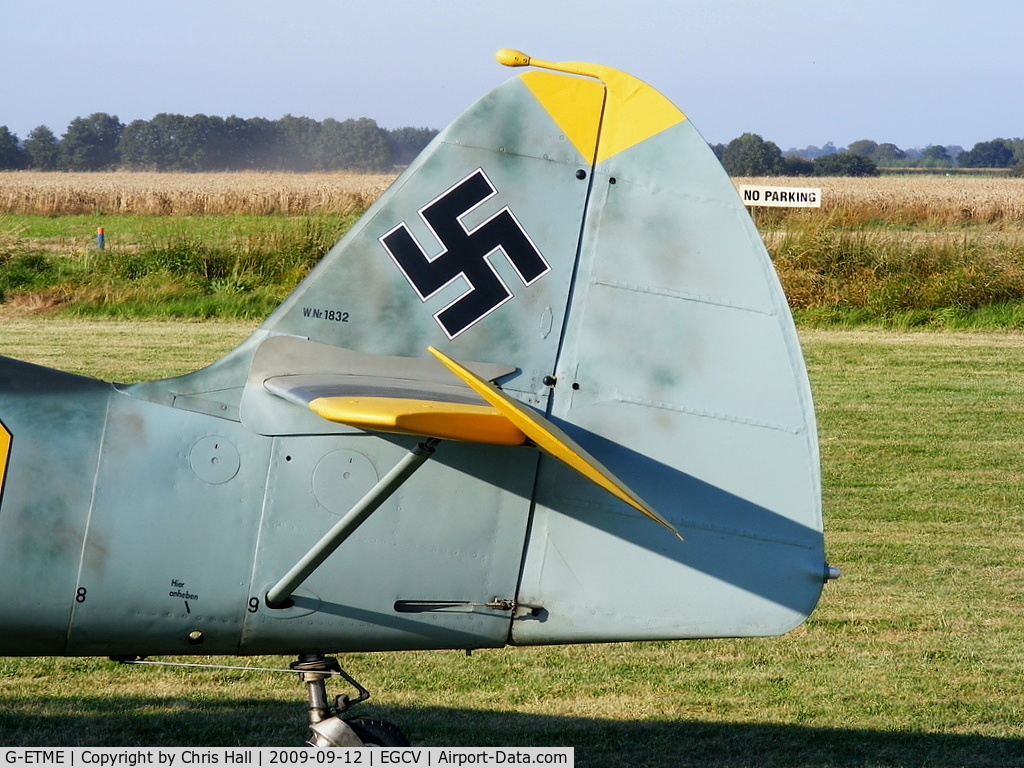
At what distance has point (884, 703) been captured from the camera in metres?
5.25

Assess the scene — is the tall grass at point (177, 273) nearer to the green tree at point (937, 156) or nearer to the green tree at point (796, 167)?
the green tree at point (796, 167)

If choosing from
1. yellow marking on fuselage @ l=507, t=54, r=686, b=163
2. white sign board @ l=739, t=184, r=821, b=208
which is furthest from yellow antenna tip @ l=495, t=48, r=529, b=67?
white sign board @ l=739, t=184, r=821, b=208

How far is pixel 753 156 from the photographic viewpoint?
6362 cm

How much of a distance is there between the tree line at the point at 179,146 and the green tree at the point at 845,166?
1373 inches

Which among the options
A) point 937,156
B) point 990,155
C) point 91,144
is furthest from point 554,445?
point 937,156

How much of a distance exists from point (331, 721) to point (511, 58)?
81.5 inches

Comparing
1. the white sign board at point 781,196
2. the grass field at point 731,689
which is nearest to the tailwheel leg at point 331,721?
the grass field at point 731,689

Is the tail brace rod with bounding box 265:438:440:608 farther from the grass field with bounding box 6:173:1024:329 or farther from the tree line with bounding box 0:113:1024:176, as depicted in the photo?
the tree line with bounding box 0:113:1024:176

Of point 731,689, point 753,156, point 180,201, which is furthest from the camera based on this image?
point 753,156

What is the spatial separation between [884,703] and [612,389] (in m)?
2.90

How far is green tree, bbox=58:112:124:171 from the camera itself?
72.9 m

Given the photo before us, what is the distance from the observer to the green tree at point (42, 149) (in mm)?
72312

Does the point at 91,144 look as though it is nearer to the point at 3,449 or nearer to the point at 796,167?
the point at 796,167

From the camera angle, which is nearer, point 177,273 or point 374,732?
point 374,732
